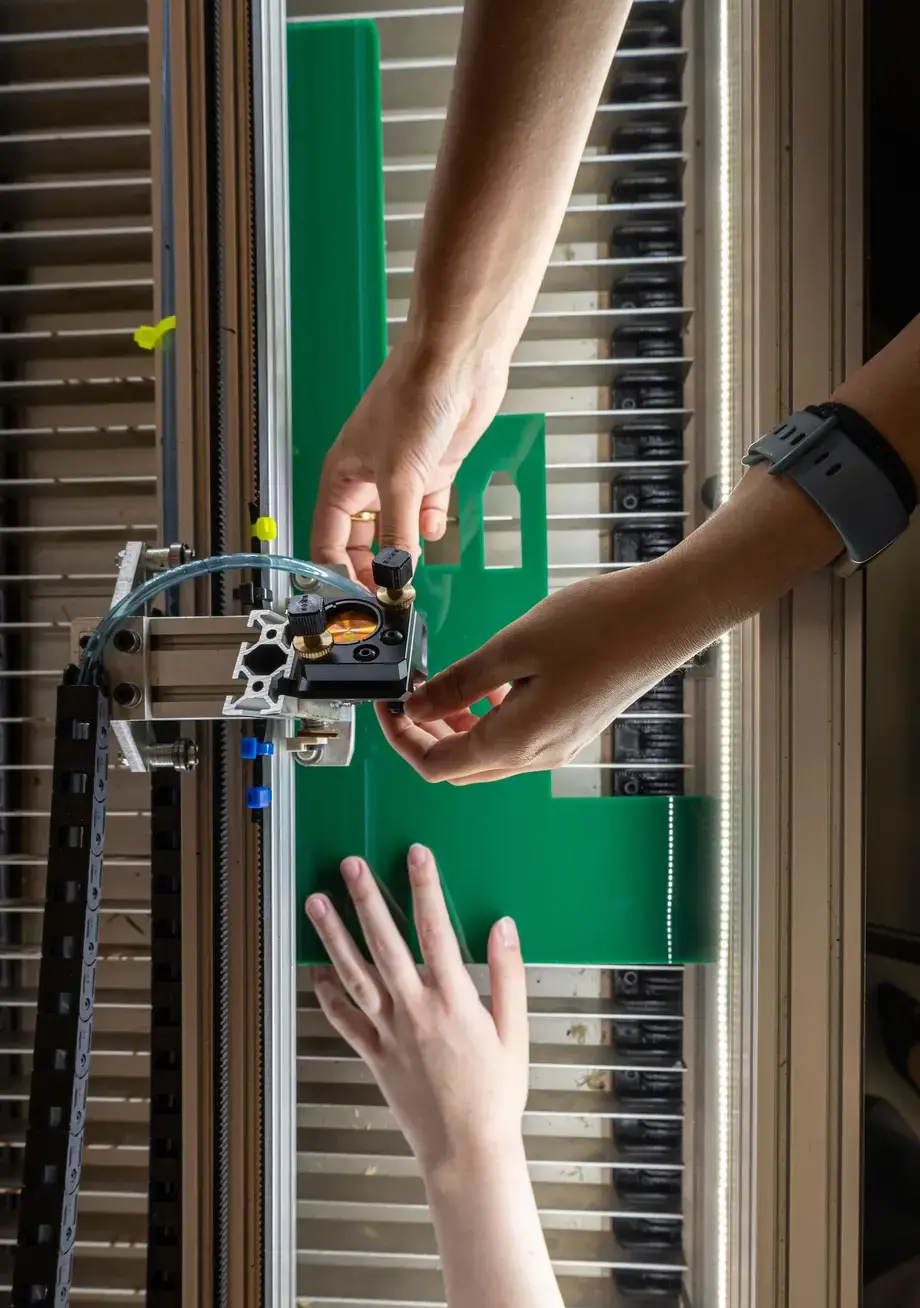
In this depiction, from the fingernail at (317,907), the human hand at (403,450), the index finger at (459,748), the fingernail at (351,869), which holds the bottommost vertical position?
the fingernail at (317,907)

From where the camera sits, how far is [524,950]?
1.08m

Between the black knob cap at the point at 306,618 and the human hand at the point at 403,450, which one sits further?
the human hand at the point at 403,450

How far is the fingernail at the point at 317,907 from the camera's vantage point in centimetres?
106

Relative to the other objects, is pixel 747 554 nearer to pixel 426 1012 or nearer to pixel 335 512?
pixel 335 512

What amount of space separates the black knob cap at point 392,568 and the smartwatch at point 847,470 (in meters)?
0.38

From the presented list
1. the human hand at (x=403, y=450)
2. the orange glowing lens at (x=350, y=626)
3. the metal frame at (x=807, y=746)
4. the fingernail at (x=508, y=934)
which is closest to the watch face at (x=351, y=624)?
the orange glowing lens at (x=350, y=626)

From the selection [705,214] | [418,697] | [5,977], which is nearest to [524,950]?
[418,697]

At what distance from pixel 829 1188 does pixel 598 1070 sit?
359mm

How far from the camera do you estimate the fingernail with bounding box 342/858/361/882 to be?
1.06 m

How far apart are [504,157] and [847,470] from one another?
49 cm

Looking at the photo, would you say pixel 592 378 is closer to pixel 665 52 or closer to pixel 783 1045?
pixel 665 52

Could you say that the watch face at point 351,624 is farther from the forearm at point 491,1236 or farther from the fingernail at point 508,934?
the forearm at point 491,1236

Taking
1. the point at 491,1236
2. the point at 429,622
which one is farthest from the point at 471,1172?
the point at 429,622

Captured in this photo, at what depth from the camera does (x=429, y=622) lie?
1092 millimetres
